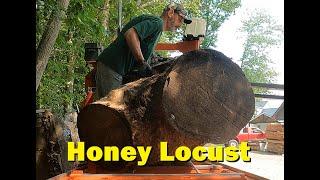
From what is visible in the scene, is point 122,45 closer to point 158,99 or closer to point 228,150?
point 158,99

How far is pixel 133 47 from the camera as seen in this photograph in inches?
105

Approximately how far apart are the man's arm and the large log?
44 centimetres

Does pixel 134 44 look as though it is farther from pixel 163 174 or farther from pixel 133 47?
pixel 163 174

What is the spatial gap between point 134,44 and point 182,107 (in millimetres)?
793

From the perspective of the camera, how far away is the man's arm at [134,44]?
2.65 m

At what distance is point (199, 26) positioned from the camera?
3.32m

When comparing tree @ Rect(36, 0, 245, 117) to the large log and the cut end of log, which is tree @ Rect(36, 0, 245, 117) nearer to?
the large log

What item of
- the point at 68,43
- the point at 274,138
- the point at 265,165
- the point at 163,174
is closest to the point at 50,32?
the point at 68,43

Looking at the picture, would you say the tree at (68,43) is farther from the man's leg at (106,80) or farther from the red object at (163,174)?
the red object at (163,174)

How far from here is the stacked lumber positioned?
1134 centimetres

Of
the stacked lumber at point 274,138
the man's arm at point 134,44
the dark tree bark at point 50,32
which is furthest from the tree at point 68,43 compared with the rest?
the stacked lumber at point 274,138

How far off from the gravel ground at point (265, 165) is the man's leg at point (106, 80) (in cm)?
487
